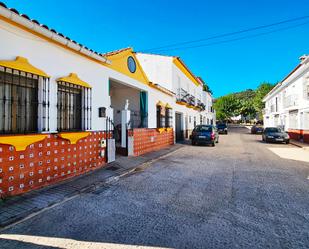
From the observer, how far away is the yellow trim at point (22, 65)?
4.25 metres

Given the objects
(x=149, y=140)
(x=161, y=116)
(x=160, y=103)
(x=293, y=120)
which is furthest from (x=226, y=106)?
(x=149, y=140)

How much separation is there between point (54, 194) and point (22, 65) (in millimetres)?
3057

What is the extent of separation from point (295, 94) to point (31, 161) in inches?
947

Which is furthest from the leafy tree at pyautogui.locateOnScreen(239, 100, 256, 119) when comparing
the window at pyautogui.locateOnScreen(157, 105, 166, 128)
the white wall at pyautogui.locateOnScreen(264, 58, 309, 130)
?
the window at pyautogui.locateOnScreen(157, 105, 166, 128)

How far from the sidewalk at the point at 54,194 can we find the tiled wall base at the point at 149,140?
8.50 ft

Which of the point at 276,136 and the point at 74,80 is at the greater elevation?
the point at 74,80

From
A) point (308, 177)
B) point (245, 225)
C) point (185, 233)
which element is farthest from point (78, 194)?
point (308, 177)

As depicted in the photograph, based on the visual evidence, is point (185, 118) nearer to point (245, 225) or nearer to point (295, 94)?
point (295, 94)

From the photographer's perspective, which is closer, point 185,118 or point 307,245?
point 307,245

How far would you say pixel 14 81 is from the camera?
4.75 meters

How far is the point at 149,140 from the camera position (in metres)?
11.7

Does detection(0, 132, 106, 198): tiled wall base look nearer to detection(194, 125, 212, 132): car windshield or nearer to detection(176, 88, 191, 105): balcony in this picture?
detection(194, 125, 212, 132): car windshield

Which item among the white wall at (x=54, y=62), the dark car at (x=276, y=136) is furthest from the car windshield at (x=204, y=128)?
the white wall at (x=54, y=62)

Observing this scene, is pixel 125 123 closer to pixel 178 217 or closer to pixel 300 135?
pixel 178 217
